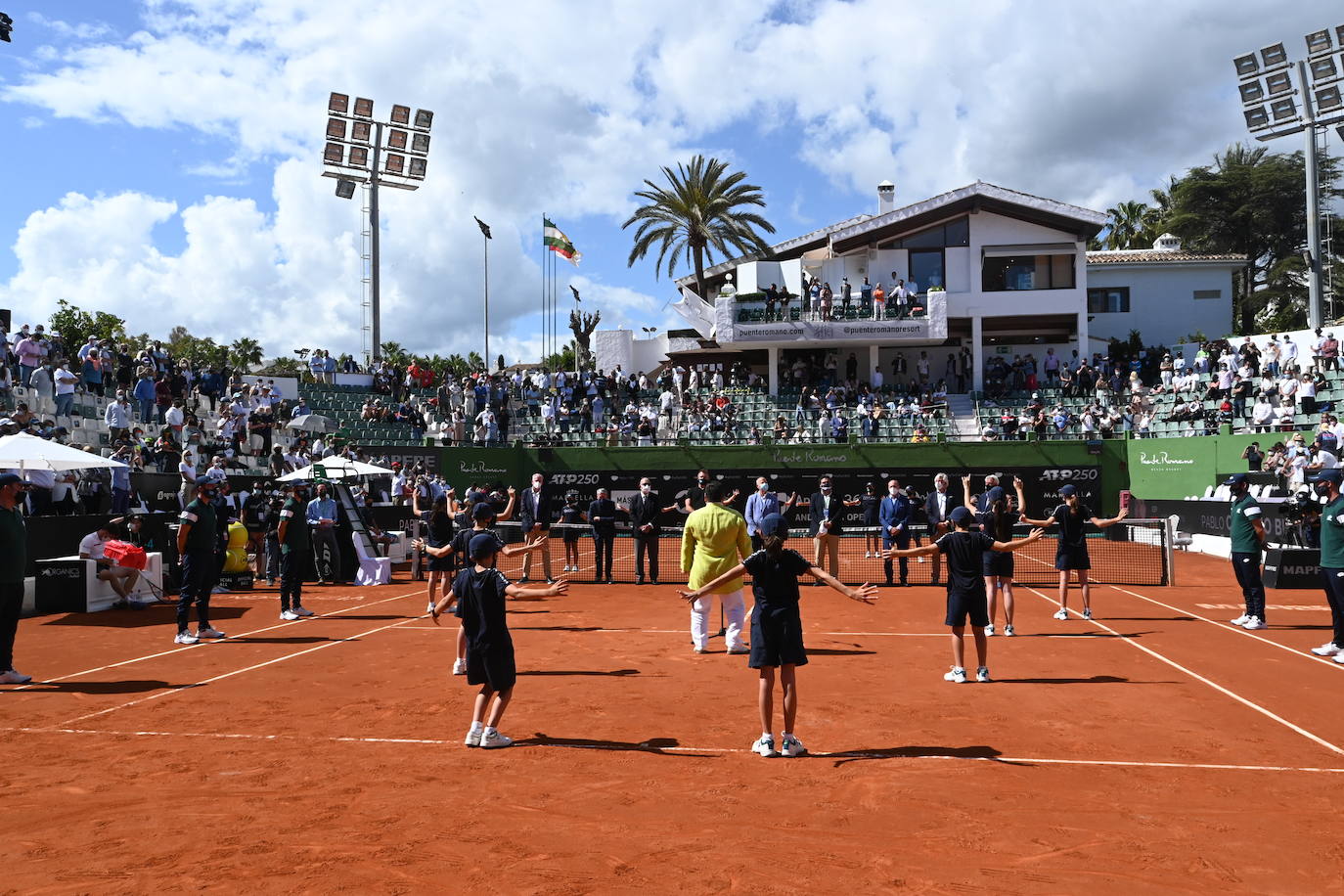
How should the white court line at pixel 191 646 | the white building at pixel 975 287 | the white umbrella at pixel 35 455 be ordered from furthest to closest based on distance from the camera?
the white building at pixel 975 287 < the white umbrella at pixel 35 455 < the white court line at pixel 191 646

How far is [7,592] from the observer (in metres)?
10.4

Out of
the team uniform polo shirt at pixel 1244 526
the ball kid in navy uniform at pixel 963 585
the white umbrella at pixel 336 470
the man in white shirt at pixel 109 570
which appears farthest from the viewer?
the white umbrella at pixel 336 470

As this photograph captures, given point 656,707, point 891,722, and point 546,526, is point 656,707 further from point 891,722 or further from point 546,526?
point 546,526

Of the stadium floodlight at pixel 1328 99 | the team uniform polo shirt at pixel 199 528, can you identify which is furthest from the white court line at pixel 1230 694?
the stadium floodlight at pixel 1328 99

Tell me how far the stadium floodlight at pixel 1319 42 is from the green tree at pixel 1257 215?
42.5 ft

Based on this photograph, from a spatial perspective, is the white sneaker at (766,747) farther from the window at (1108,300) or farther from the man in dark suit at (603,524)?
the window at (1108,300)

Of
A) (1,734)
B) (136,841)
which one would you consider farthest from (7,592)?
(136,841)

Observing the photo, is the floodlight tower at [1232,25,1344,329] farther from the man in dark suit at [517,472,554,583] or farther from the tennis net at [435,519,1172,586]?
the man in dark suit at [517,472,554,583]

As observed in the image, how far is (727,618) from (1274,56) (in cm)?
4154

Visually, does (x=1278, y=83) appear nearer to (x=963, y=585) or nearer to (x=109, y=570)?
(x=963, y=585)

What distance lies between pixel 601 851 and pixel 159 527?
16519mm

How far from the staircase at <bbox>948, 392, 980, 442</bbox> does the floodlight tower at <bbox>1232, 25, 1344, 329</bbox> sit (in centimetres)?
1276

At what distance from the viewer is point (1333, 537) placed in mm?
11203

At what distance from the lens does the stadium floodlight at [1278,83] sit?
132 ft
